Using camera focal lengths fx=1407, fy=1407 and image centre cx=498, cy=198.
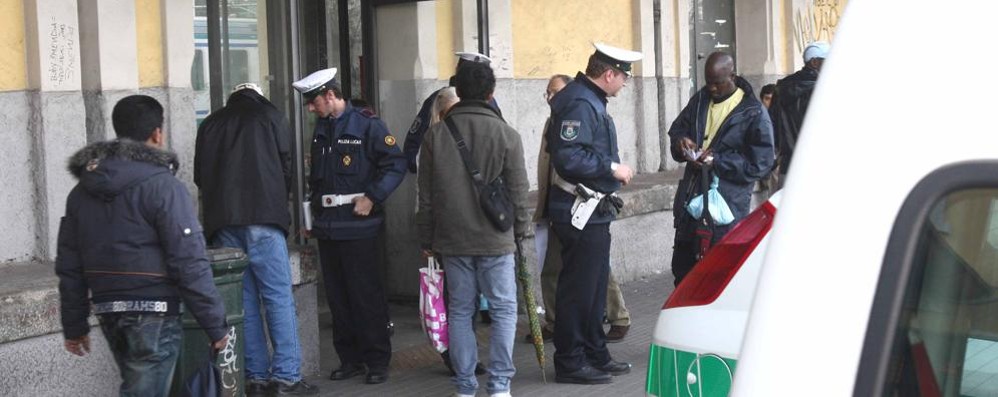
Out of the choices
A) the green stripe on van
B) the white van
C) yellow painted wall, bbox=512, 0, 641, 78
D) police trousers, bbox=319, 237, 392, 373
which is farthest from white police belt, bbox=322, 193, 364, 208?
the white van

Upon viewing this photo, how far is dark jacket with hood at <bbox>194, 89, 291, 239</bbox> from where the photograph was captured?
6.57 metres

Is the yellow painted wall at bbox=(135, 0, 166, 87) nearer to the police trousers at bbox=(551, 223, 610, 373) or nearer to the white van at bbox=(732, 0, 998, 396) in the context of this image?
the police trousers at bbox=(551, 223, 610, 373)

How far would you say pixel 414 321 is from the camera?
9.22 metres

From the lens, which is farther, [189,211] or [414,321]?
[414,321]

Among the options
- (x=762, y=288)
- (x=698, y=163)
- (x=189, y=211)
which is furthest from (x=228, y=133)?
(x=762, y=288)

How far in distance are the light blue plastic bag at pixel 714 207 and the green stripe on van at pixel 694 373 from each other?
425cm

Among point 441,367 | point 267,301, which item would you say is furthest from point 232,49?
point 441,367

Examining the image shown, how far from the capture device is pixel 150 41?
7230 millimetres

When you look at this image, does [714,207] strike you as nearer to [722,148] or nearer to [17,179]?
[722,148]

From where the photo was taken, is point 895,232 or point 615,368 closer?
point 895,232

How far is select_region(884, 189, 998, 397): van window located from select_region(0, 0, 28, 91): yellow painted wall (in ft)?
17.7

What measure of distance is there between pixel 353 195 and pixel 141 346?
2414 mm

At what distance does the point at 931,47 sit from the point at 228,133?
16.6ft

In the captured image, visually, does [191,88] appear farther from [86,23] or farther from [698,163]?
[698,163]
